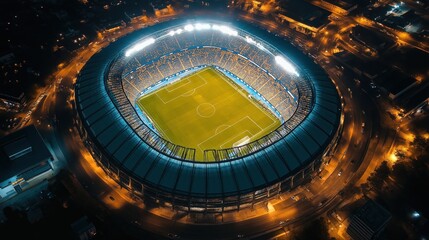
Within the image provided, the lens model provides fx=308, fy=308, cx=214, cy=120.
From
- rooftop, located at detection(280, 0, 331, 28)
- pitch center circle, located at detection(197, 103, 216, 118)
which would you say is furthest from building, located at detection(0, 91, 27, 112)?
rooftop, located at detection(280, 0, 331, 28)

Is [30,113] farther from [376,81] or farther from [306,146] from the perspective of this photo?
[376,81]

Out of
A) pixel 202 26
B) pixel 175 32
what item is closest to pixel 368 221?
pixel 202 26

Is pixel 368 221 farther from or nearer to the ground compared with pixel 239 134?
nearer to the ground

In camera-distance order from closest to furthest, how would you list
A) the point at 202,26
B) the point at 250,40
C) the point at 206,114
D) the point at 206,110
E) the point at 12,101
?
the point at 12,101 < the point at 206,114 < the point at 206,110 < the point at 250,40 < the point at 202,26

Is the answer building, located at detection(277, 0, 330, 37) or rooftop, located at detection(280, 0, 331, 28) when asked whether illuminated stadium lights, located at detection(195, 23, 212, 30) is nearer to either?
building, located at detection(277, 0, 330, 37)

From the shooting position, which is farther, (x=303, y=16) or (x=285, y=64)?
(x=303, y=16)

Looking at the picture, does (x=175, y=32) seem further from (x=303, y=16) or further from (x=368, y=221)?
(x=368, y=221)

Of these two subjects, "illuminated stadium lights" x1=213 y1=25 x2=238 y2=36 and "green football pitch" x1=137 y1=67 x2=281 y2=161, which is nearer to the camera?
"green football pitch" x1=137 y1=67 x2=281 y2=161
